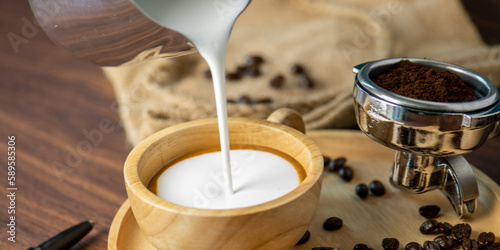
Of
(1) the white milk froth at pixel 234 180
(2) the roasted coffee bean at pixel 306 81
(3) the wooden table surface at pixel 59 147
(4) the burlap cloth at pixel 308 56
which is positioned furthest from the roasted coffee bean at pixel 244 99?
(1) the white milk froth at pixel 234 180

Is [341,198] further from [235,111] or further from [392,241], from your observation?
[235,111]

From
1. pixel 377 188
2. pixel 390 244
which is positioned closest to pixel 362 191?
pixel 377 188

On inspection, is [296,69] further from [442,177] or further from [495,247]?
[495,247]

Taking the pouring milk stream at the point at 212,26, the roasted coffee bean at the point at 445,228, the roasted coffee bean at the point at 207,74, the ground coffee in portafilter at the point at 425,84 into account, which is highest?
the pouring milk stream at the point at 212,26

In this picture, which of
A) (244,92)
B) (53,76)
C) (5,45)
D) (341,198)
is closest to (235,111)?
(244,92)

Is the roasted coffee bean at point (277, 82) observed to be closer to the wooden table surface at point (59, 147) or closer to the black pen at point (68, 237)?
the wooden table surface at point (59, 147)

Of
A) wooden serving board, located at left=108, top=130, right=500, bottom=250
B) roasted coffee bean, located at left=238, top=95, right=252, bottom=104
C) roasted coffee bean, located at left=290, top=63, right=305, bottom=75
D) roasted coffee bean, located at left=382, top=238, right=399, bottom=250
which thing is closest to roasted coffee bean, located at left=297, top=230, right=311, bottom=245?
wooden serving board, located at left=108, top=130, right=500, bottom=250
